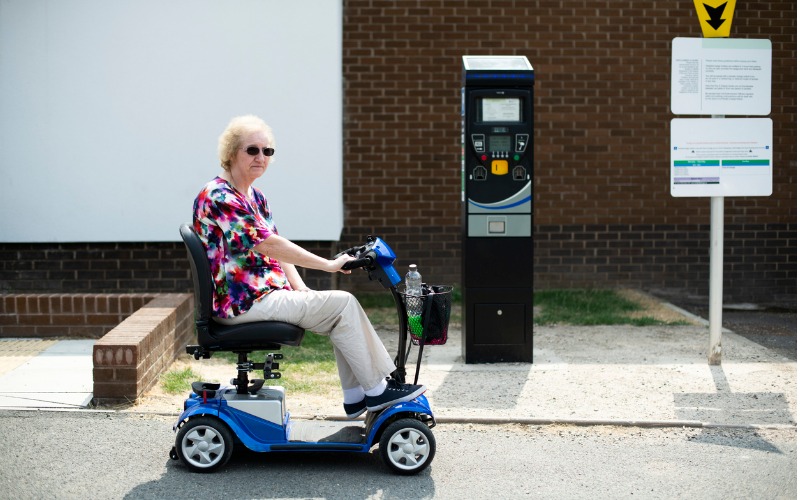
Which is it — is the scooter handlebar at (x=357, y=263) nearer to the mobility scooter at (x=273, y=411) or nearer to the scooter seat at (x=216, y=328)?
the mobility scooter at (x=273, y=411)

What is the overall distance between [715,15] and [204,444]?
4.61m

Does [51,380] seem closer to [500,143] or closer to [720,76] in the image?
[500,143]

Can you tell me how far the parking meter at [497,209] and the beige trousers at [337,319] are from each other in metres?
2.35

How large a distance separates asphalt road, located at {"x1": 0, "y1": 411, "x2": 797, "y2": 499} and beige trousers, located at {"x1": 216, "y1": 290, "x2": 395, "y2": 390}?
1.71ft

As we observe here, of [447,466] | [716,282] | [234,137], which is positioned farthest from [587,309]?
[234,137]

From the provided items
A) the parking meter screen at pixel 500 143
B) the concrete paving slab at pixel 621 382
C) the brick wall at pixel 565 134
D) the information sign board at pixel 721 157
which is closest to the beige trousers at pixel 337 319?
the concrete paving slab at pixel 621 382

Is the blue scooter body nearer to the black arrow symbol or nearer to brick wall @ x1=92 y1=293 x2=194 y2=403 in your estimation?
brick wall @ x1=92 y1=293 x2=194 y2=403

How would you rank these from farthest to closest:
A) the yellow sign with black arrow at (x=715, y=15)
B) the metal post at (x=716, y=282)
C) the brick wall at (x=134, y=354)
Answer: the metal post at (x=716, y=282) → the yellow sign with black arrow at (x=715, y=15) → the brick wall at (x=134, y=354)

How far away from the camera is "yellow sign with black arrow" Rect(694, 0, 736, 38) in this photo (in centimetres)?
685

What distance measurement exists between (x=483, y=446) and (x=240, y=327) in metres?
1.47

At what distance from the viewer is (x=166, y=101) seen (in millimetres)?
8672

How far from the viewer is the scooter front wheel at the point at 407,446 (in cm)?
464

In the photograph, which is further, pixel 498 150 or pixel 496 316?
pixel 496 316

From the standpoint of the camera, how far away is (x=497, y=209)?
6.91 metres
